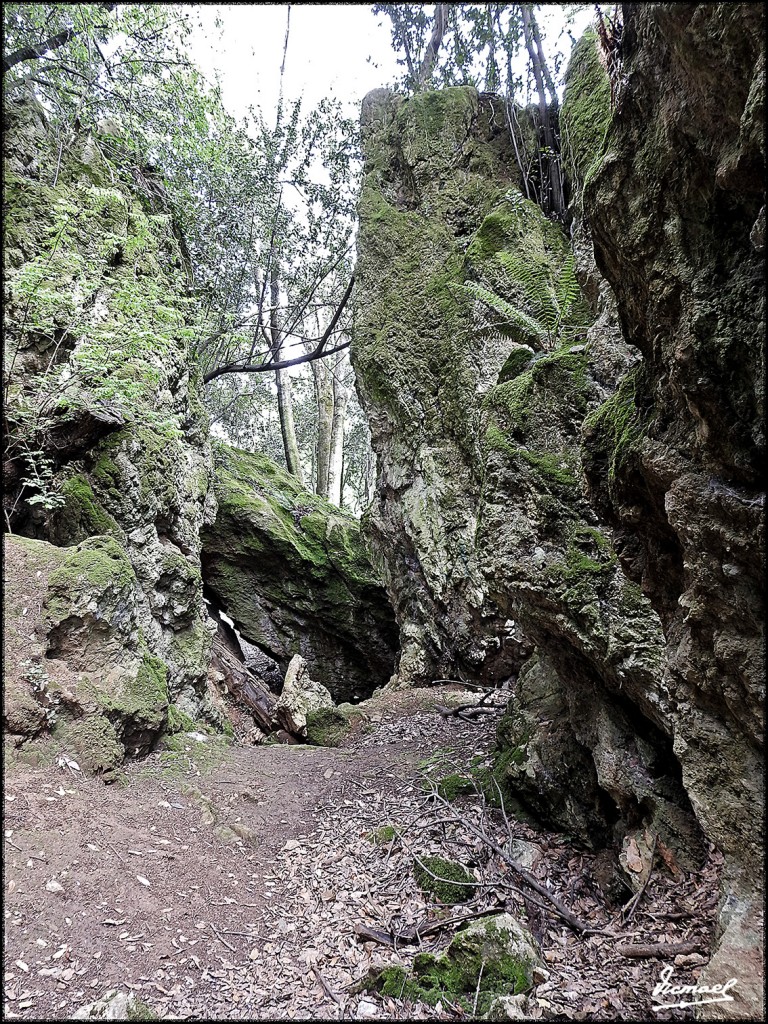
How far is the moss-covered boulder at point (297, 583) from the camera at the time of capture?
13.1 metres

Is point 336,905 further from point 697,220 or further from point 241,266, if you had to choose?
point 241,266

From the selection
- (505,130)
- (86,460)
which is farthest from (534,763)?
(505,130)

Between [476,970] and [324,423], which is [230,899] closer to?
[476,970]

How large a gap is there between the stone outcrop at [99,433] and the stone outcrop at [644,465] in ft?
14.3

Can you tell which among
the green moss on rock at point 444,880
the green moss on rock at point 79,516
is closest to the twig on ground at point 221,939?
the green moss on rock at point 444,880

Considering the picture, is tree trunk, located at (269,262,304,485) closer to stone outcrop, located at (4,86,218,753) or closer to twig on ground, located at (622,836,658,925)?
stone outcrop, located at (4,86,218,753)

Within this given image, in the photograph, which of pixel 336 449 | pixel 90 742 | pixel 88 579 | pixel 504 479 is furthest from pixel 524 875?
pixel 336 449

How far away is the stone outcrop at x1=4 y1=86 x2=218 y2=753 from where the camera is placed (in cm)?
583

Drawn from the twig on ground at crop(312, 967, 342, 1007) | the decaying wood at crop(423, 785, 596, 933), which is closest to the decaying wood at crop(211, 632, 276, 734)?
the decaying wood at crop(423, 785, 596, 933)

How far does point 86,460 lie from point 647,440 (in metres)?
7.82

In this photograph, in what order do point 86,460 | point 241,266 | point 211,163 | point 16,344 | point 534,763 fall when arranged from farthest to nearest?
point 241,266, point 211,163, point 86,460, point 16,344, point 534,763

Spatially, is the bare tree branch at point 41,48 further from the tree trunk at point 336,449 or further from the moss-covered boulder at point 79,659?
the tree trunk at point 336,449

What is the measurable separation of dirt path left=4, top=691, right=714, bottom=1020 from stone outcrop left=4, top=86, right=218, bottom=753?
3.56 feet

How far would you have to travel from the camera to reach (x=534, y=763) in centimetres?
458
